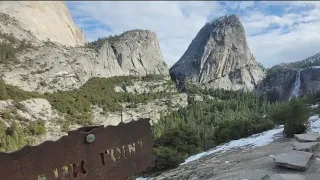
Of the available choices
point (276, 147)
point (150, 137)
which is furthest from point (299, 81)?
point (150, 137)

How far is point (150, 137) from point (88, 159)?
1019mm

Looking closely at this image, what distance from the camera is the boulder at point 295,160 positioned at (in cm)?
920

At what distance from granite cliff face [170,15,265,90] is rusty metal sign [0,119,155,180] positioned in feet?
431

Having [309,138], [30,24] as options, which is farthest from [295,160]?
[30,24]

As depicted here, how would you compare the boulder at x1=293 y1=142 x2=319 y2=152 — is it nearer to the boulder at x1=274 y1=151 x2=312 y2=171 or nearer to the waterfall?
the boulder at x1=274 y1=151 x2=312 y2=171

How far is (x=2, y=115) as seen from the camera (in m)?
57.3

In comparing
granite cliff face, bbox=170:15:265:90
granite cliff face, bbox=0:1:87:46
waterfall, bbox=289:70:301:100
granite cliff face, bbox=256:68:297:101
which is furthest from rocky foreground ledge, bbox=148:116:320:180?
granite cliff face, bbox=170:15:265:90

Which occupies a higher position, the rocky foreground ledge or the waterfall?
the waterfall

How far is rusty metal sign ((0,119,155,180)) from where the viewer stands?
8.68ft

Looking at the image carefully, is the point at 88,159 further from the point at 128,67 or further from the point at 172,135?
the point at 128,67

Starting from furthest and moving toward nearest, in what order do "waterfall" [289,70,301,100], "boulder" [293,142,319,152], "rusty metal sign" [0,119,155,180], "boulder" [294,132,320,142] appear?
"waterfall" [289,70,301,100] < "boulder" [294,132,320,142] < "boulder" [293,142,319,152] < "rusty metal sign" [0,119,155,180]

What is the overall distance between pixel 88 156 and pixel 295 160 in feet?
26.7

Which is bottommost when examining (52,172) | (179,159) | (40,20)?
(179,159)

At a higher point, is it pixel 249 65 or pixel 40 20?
pixel 40 20
